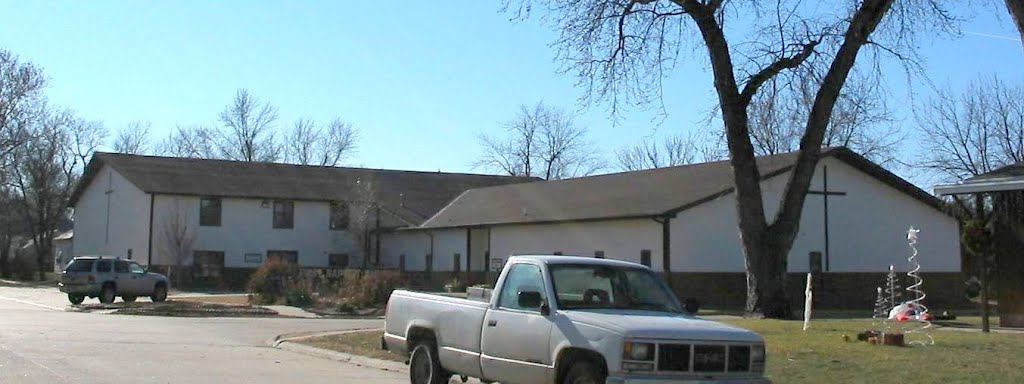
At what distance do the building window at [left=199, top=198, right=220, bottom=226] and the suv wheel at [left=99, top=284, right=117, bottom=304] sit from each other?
2189 cm

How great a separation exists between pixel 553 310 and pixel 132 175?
53.3 m

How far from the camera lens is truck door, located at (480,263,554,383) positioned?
1130 centimetres

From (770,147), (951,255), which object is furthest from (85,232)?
(951,255)

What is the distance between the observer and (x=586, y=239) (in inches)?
1674

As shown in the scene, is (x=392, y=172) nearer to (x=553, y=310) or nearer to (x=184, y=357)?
(x=184, y=357)

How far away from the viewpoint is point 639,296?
11992 millimetres

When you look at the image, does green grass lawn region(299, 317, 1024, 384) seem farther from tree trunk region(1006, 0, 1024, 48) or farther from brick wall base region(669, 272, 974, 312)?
brick wall base region(669, 272, 974, 312)

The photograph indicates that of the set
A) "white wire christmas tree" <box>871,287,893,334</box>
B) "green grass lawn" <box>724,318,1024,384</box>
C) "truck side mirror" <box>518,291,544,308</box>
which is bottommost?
"green grass lawn" <box>724,318,1024,384</box>

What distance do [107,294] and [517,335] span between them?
2993 centimetres

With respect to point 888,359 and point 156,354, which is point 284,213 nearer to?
point 156,354

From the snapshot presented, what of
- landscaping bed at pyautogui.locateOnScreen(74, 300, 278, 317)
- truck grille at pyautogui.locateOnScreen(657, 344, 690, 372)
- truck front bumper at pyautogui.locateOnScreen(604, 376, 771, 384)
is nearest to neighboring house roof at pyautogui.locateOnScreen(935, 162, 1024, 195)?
truck front bumper at pyautogui.locateOnScreen(604, 376, 771, 384)

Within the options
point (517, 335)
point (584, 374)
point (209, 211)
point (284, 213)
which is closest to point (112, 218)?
point (209, 211)

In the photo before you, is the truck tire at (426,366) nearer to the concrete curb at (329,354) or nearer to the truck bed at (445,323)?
the truck bed at (445,323)

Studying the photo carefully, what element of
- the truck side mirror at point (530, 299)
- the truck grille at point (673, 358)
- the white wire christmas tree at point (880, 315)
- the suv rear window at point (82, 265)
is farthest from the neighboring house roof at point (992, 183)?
the suv rear window at point (82, 265)
